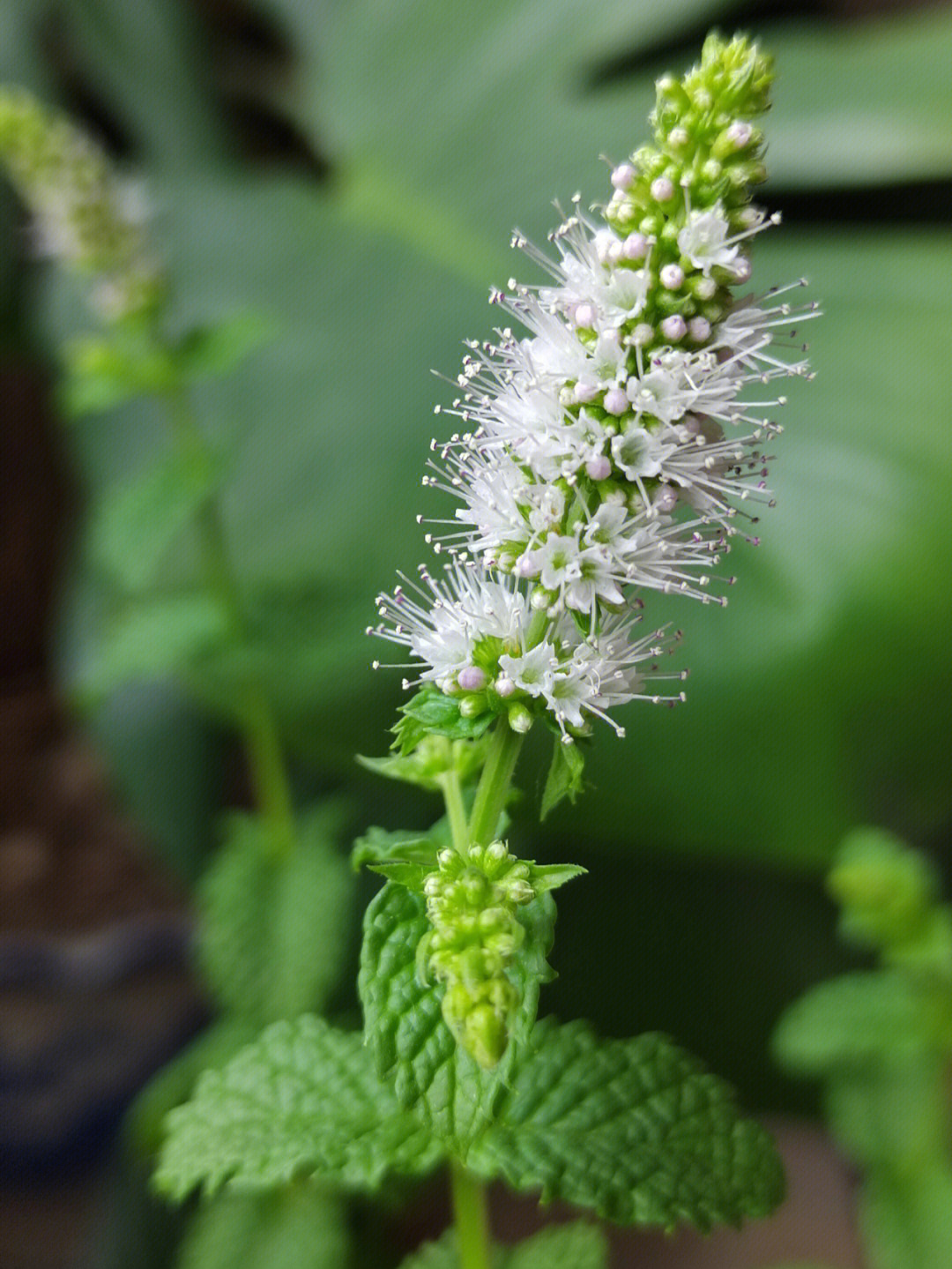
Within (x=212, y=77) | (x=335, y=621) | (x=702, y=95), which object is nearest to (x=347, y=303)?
(x=335, y=621)

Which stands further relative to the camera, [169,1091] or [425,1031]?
[169,1091]

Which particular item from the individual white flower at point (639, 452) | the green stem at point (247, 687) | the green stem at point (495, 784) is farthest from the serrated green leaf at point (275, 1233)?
the individual white flower at point (639, 452)

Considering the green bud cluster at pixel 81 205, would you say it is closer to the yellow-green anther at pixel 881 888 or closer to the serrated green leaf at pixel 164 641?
the serrated green leaf at pixel 164 641

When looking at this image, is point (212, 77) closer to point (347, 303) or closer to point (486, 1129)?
point (347, 303)

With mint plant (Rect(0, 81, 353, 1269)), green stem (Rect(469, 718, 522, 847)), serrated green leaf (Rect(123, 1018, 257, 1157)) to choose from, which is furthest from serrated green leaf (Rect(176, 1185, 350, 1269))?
green stem (Rect(469, 718, 522, 847))

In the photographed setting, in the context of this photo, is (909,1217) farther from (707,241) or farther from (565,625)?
(707,241)

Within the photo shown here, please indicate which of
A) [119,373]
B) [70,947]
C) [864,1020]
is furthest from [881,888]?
[70,947]
